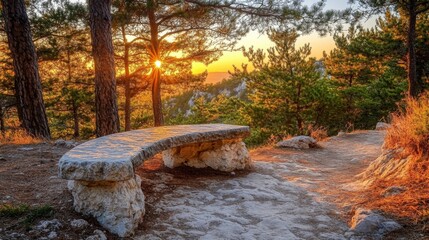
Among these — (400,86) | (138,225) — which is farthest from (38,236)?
(400,86)

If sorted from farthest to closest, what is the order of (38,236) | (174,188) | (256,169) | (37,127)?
(37,127), (256,169), (174,188), (38,236)

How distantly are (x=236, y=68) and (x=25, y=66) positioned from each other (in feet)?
27.7

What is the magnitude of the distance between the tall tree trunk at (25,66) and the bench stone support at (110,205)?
5397 mm

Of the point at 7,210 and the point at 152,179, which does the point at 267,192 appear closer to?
the point at 152,179

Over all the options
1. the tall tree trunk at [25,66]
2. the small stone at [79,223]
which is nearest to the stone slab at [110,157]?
the small stone at [79,223]

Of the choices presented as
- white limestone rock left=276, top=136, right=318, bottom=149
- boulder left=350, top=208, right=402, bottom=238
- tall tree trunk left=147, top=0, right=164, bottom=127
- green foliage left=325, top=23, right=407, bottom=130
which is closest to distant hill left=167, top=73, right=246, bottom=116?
green foliage left=325, top=23, right=407, bottom=130

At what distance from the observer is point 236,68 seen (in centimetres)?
1357

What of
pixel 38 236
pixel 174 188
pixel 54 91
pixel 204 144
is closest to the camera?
pixel 38 236

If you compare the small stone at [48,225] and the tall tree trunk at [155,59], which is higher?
the tall tree trunk at [155,59]

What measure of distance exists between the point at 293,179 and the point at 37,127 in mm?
5853

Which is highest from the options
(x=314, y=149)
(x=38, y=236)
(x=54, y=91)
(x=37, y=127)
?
(x=54, y=91)

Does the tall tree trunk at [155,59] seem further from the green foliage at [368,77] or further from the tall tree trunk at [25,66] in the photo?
the green foliage at [368,77]

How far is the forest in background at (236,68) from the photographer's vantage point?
9.88 metres

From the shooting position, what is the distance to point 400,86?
15688 mm
